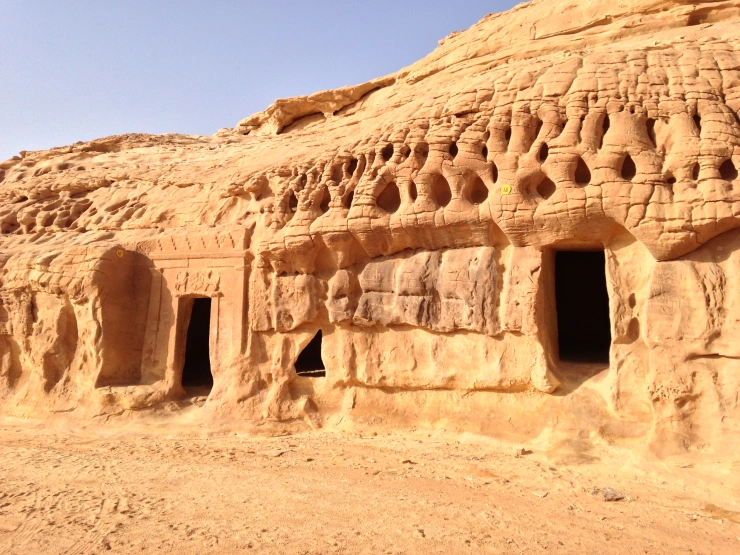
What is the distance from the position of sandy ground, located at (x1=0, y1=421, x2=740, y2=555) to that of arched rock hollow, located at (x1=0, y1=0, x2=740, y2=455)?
68cm

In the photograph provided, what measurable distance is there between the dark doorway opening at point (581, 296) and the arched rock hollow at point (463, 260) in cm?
4

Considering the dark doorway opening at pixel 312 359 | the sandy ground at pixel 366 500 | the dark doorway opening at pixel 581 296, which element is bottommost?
the sandy ground at pixel 366 500

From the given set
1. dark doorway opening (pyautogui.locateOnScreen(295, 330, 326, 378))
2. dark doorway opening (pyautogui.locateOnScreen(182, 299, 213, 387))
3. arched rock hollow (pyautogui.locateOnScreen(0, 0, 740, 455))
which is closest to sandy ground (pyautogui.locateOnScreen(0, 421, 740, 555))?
arched rock hollow (pyautogui.locateOnScreen(0, 0, 740, 455))

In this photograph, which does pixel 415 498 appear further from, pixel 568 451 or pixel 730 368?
pixel 730 368

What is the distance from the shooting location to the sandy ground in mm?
4742

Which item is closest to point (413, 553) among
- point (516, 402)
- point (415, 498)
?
point (415, 498)

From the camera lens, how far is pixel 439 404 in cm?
798

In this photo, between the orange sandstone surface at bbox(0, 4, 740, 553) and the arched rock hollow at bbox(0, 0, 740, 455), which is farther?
the arched rock hollow at bbox(0, 0, 740, 455)

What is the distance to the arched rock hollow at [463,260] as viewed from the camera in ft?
21.4

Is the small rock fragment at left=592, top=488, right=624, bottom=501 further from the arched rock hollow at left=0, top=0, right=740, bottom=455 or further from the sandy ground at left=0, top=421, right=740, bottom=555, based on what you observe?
the arched rock hollow at left=0, top=0, right=740, bottom=455

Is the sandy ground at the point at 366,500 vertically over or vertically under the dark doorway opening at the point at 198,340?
under

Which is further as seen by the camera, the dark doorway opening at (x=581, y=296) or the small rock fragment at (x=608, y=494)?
the dark doorway opening at (x=581, y=296)

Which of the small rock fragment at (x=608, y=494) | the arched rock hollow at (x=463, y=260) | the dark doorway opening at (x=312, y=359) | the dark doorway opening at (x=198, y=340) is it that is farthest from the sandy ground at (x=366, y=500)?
the dark doorway opening at (x=198, y=340)

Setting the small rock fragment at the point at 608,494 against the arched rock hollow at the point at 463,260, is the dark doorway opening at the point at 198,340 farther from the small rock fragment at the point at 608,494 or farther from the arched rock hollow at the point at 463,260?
the small rock fragment at the point at 608,494
